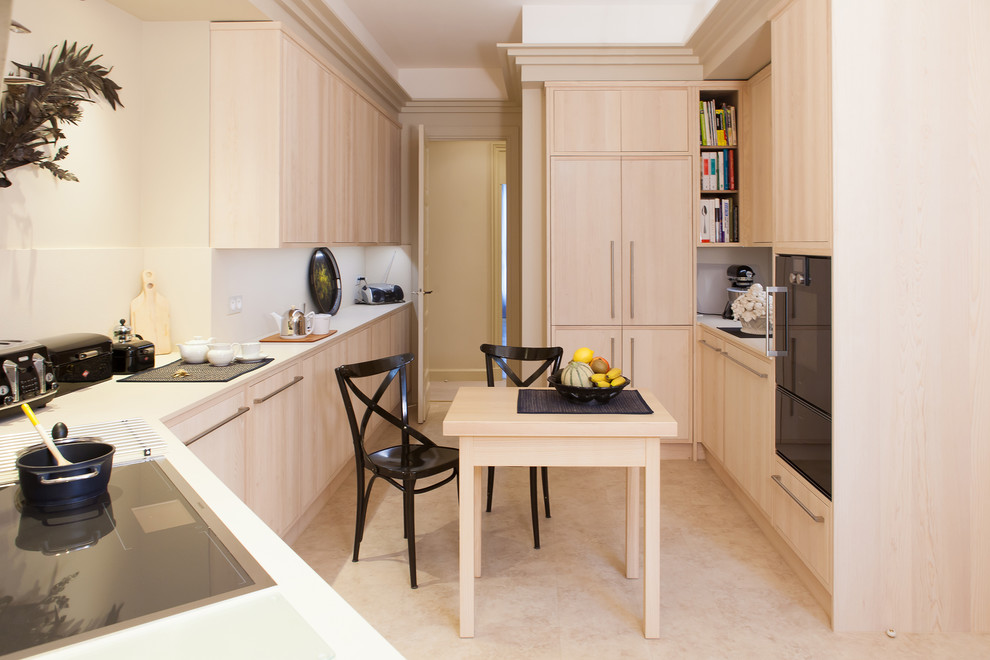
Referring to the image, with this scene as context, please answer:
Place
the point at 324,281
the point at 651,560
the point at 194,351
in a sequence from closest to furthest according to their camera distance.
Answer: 1. the point at 651,560
2. the point at 194,351
3. the point at 324,281

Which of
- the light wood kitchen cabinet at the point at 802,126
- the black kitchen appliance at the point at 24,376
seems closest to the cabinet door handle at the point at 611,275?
the light wood kitchen cabinet at the point at 802,126

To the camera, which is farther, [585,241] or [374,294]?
[374,294]

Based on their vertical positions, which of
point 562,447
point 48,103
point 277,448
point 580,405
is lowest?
point 277,448

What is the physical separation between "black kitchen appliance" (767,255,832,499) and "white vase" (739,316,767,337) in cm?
70

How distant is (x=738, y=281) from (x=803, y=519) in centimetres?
215

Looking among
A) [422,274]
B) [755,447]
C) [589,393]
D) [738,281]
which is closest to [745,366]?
[755,447]

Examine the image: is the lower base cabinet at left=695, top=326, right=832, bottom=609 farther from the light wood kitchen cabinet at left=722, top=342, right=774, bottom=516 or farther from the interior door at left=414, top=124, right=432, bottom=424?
the interior door at left=414, top=124, right=432, bottom=424

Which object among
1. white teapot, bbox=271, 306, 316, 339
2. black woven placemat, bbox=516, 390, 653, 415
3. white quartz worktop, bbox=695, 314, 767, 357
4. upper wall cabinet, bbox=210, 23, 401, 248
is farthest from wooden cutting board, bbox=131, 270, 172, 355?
white quartz worktop, bbox=695, 314, 767, 357

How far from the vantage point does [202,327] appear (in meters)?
3.24

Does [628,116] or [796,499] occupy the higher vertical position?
[628,116]

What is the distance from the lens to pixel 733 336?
A: 3.93 meters

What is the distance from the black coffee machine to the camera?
15.3 feet

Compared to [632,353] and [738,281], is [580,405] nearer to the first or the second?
[632,353]

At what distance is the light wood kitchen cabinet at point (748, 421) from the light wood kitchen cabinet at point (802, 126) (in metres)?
0.70
